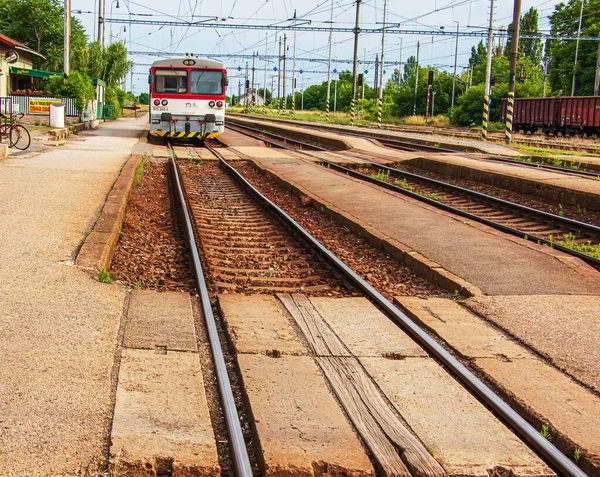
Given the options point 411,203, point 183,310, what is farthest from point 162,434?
point 411,203

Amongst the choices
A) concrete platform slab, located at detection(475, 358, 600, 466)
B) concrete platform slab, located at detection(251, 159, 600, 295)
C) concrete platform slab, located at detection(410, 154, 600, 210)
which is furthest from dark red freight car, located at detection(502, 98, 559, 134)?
concrete platform slab, located at detection(475, 358, 600, 466)

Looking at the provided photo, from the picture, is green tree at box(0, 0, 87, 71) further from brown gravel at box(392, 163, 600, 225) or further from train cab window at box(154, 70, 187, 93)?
brown gravel at box(392, 163, 600, 225)

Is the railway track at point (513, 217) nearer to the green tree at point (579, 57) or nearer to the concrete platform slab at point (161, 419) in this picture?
the concrete platform slab at point (161, 419)

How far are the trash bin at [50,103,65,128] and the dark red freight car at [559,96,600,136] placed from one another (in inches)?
1004

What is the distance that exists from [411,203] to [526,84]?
49432mm

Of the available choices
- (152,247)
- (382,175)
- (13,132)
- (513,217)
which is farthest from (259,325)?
(13,132)

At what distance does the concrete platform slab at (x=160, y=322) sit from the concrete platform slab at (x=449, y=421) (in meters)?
1.31

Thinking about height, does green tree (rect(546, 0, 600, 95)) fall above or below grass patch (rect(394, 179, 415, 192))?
above

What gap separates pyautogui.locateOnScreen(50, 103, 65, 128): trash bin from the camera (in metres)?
28.6

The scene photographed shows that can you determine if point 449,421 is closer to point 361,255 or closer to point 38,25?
point 361,255

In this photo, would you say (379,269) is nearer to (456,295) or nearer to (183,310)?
(456,295)

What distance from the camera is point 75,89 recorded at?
36281mm

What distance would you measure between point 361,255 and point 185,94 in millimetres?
17982

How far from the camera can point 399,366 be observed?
4.92m
